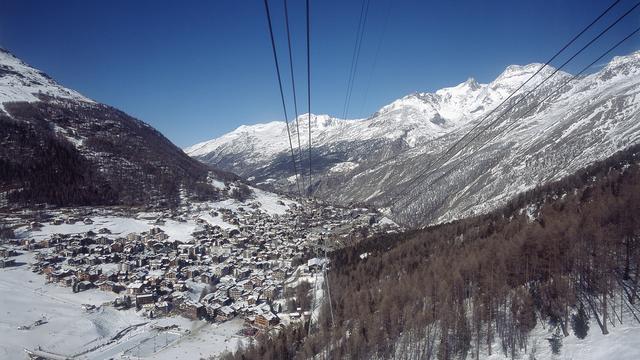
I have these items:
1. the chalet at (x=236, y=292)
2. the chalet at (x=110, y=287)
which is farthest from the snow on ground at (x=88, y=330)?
the chalet at (x=236, y=292)

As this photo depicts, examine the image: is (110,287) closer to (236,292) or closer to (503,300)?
(236,292)

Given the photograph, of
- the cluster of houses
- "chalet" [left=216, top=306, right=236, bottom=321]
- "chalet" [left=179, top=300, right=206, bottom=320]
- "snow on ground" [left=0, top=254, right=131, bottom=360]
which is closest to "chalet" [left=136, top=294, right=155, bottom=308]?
the cluster of houses

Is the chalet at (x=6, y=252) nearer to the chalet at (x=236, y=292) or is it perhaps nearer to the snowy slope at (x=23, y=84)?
the chalet at (x=236, y=292)

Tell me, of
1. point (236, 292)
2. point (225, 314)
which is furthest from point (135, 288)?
point (225, 314)

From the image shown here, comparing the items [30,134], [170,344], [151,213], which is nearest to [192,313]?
[170,344]

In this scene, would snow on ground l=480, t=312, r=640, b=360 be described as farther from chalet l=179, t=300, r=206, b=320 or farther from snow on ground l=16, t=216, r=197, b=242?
snow on ground l=16, t=216, r=197, b=242

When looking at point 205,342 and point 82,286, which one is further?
point 82,286
